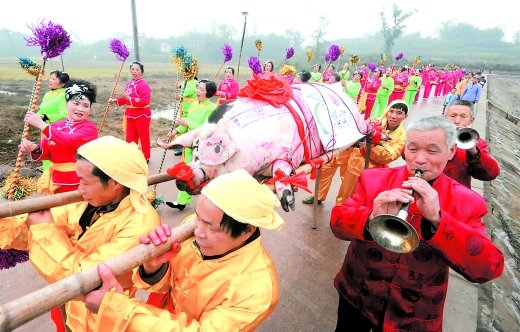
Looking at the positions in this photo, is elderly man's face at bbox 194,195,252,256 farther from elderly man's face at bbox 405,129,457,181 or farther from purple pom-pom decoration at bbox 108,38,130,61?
purple pom-pom decoration at bbox 108,38,130,61

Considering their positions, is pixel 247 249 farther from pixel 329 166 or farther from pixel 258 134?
pixel 329 166

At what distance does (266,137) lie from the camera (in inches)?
116

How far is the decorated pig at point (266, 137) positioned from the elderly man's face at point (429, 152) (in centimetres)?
95

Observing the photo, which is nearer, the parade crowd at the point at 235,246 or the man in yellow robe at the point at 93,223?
the parade crowd at the point at 235,246

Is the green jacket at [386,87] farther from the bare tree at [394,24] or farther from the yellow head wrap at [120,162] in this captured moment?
the bare tree at [394,24]

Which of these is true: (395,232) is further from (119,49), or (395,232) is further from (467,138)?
(119,49)

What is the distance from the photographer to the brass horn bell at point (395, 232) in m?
1.62

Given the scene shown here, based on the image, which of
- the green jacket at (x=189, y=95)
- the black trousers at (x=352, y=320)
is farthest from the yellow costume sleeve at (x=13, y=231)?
the green jacket at (x=189, y=95)

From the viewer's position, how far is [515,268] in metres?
5.07

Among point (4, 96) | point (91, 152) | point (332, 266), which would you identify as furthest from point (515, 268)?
point (4, 96)

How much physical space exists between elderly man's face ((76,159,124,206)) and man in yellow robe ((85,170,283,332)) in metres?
0.47

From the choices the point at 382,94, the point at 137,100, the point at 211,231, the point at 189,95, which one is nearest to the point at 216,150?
the point at 211,231

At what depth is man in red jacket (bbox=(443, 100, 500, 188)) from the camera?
2.93 metres

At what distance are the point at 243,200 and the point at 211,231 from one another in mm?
209
